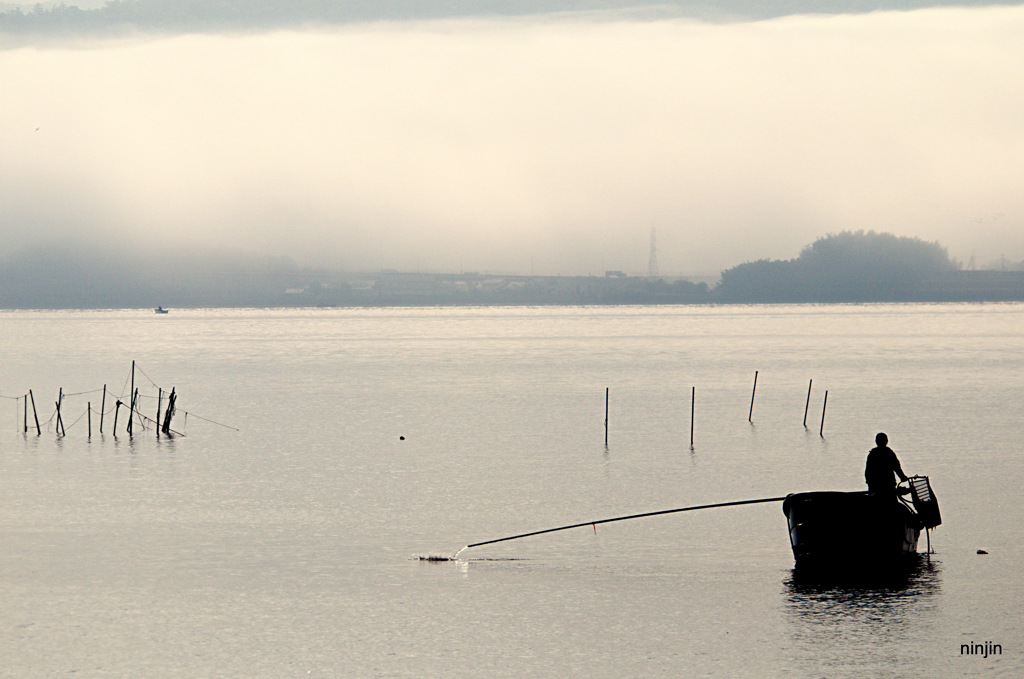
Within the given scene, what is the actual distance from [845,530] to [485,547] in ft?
28.2

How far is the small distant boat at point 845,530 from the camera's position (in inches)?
962

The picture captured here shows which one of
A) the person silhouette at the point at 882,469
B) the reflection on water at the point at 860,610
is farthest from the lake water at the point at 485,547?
the person silhouette at the point at 882,469

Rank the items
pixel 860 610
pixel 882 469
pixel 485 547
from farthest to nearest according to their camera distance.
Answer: pixel 485 547, pixel 882 469, pixel 860 610

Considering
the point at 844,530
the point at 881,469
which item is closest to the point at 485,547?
the point at 844,530

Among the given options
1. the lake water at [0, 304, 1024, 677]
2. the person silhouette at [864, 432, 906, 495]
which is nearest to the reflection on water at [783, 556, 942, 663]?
the lake water at [0, 304, 1024, 677]

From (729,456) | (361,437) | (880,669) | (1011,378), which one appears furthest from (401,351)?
(880,669)

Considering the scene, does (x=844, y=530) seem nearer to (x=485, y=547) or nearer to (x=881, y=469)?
(x=881, y=469)

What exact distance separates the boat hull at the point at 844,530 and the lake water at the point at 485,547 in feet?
2.57

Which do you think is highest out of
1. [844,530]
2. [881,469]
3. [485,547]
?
[881,469]

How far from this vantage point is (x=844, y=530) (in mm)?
24516

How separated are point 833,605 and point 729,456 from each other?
2617cm

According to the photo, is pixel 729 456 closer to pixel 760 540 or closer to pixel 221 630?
pixel 760 540

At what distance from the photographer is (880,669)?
18047mm

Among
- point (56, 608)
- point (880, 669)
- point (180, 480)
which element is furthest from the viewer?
point (180, 480)
